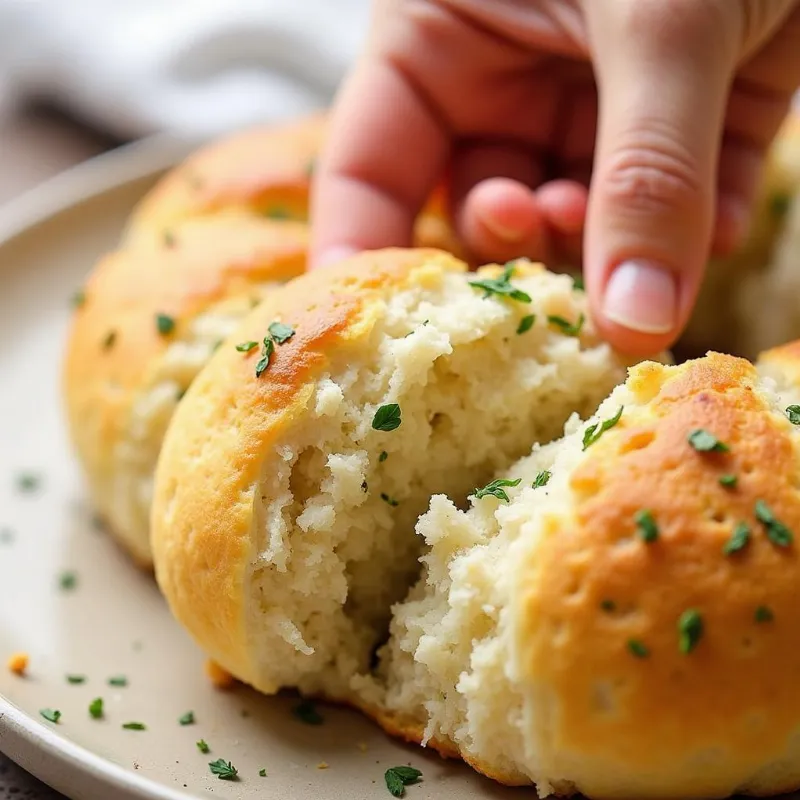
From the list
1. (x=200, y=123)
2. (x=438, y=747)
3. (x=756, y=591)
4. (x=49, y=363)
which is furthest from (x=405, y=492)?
(x=200, y=123)

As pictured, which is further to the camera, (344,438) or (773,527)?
(344,438)

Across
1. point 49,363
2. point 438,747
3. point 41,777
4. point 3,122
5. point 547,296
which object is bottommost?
point 41,777

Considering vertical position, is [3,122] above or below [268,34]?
below

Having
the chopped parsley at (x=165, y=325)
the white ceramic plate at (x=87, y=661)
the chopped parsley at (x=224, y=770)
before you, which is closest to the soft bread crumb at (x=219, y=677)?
the white ceramic plate at (x=87, y=661)

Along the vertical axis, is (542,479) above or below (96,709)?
above

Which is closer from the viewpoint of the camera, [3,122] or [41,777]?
[41,777]

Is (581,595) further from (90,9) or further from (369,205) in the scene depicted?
(90,9)

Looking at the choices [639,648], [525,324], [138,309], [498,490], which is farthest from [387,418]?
[138,309]

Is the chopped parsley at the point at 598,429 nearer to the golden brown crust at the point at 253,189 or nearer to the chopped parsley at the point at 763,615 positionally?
the chopped parsley at the point at 763,615

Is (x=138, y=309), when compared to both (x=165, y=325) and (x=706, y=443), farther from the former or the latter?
(x=706, y=443)
